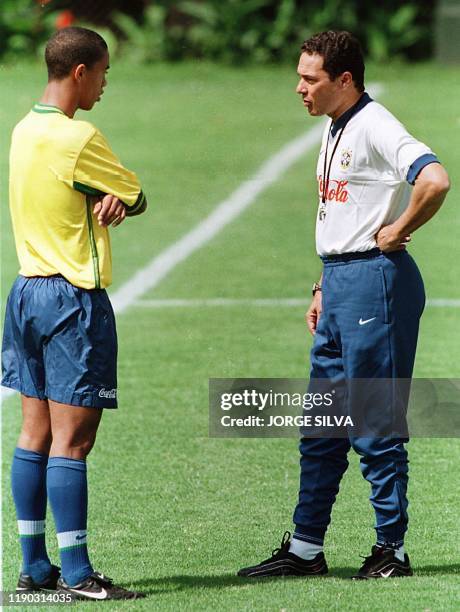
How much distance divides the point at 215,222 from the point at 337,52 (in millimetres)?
10331

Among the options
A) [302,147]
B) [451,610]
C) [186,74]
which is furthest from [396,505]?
[186,74]

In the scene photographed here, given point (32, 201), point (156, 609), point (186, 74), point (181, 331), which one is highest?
point (186, 74)

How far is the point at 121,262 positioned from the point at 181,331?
9.84 feet

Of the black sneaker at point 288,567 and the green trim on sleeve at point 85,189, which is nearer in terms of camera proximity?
the green trim on sleeve at point 85,189

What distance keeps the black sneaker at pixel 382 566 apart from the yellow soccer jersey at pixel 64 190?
1.46m

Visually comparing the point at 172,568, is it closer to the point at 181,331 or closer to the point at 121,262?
the point at 181,331

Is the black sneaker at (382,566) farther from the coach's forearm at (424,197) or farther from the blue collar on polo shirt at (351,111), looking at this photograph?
the blue collar on polo shirt at (351,111)

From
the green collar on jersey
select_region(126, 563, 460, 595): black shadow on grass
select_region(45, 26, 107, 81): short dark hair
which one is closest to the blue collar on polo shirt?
select_region(45, 26, 107, 81): short dark hair

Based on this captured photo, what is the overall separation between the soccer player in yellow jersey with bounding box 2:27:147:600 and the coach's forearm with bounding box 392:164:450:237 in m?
0.95

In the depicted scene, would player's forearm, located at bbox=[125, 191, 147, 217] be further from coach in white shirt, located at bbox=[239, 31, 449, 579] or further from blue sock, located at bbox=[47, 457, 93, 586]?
blue sock, located at bbox=[47, 457, 93, 586]

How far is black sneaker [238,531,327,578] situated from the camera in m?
5.54

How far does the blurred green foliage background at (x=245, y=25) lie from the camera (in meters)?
25.8

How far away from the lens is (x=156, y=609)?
16.5 ft

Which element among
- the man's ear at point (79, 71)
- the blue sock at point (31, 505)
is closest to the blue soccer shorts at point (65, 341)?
the blue sock at point (31, 505)
